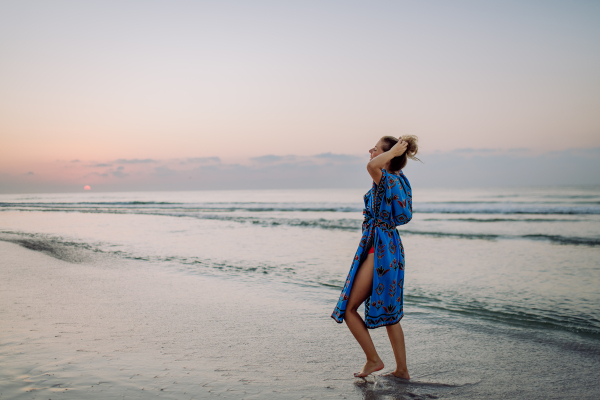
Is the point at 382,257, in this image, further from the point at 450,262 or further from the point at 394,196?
the point at 450,262

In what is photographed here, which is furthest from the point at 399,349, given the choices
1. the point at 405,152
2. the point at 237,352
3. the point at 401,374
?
the point at 405,152

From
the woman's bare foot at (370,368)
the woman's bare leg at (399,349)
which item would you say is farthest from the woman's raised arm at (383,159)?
the woman's bare foot at (370,368)

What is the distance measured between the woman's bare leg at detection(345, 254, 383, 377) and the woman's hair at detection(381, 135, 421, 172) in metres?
0.70

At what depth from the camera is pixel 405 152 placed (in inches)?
114

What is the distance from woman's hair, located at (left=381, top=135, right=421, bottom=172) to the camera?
9.29ft

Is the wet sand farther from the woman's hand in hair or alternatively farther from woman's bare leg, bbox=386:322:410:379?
the woman's hand in hair

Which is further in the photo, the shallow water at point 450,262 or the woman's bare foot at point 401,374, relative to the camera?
the shallow water at point 450,262

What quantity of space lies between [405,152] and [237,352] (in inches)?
86.3

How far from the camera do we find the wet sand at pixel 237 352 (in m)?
2.77

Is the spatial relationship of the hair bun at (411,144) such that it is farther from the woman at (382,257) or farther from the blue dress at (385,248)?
the blue dress at (385,248)

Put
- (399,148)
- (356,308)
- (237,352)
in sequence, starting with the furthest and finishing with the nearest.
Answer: (237,352) → (356,308) → (399,148)

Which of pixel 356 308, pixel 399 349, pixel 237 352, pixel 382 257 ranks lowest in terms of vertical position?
pixel 237 352

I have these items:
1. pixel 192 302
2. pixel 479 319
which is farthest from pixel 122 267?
pixel 479 319

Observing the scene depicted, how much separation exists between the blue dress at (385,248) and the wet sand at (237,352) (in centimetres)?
54
